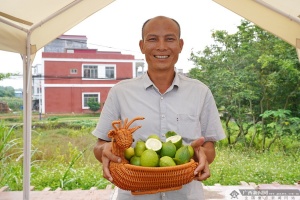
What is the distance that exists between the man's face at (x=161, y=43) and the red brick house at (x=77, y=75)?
11.7 ft

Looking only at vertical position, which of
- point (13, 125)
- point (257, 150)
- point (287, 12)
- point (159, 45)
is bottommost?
point (257, 150)

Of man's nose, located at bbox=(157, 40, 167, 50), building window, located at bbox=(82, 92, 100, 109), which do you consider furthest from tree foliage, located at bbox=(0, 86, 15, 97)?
man's nose, located at bbox=(157, 40, 167, 50)

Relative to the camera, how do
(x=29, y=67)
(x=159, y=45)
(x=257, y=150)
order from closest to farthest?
1. (x=159, y=45)
2. (x=29, y=67)
3. (x=257, y=150)

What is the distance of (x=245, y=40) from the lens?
5.30 metres

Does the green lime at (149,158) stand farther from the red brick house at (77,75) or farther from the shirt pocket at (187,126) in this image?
the red brick house at (77,75)

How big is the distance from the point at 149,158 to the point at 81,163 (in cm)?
403

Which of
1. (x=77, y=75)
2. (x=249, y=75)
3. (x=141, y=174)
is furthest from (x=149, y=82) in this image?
(x=249, y=75)

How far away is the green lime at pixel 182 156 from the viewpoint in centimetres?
124

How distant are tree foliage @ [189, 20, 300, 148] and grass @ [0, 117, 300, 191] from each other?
0.37m

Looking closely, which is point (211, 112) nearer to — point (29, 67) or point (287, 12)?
point (287, 12)

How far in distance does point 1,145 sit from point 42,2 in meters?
2.42

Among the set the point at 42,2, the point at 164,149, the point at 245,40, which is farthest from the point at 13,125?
the point at 164,149

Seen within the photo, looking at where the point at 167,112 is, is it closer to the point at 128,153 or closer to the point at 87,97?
the point at 128,153

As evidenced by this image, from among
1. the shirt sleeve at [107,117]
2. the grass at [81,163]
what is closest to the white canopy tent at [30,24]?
the shirt sleeve at [107,117]
